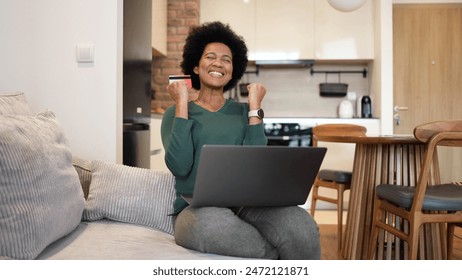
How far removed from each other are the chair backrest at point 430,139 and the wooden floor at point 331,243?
1.94 feet

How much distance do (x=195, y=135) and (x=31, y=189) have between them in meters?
0.56

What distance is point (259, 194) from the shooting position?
3.64ft

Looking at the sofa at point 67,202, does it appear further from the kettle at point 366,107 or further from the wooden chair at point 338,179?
the kettle at point 366,107

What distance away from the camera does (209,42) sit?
1688mm

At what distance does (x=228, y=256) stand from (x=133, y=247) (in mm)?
239

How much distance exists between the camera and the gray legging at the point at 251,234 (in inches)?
43.4

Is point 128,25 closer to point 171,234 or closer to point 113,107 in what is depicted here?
point 113,107

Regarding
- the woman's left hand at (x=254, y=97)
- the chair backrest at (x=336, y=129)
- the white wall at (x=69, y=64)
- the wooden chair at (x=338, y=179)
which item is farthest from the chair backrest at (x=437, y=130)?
the chair backrest at (x=336, y=129)

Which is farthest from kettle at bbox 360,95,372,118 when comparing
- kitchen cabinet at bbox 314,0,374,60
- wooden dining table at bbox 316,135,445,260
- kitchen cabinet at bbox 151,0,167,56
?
wooden dining table at bbox 316,135,445,260

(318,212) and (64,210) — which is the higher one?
(64,210)

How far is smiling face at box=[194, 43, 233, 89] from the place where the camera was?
1.53 meters

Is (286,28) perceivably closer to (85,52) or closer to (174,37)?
(174,37)

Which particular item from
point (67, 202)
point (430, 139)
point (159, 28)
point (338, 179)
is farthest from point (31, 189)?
point (159, 28)
